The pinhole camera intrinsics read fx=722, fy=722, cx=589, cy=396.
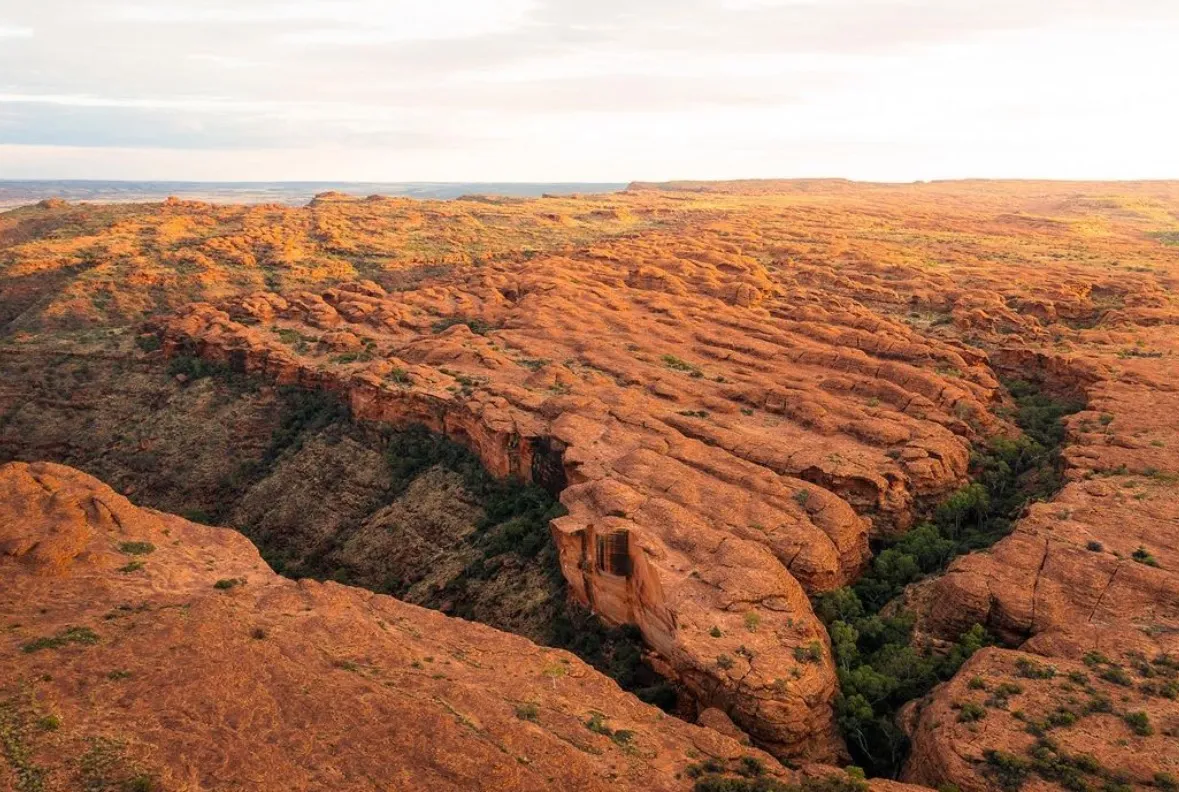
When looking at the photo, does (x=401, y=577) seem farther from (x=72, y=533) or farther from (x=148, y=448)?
(x=148, y=448)

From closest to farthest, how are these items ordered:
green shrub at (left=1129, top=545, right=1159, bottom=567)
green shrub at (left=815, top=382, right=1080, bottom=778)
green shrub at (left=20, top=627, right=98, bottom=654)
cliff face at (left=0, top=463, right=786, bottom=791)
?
cliff face at (left=0, top=463, right=786, bottom=791)
green shrub at (left=20, top=627, right=98, bottom=654)
green shrub at (left=815, top=382, right=1080, bottom=778)
green shrub at (left=1129, top=545, right=1159, bottom=567)

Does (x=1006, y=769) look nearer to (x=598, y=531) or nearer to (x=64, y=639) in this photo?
(x=598, y=531)

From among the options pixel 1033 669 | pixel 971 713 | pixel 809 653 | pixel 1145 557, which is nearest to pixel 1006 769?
pixel 971 713

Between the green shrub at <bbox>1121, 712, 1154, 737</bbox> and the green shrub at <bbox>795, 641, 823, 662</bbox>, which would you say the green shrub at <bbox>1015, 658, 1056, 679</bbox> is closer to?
the green shrub at <bbox>1121, 712, 1154, 737</bbox>

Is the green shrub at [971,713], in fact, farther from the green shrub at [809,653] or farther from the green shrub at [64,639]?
the green shrub at [64,639]

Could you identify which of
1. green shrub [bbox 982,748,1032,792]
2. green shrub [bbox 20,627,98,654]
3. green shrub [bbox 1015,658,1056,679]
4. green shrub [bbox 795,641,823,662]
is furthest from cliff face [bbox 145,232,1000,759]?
green shrub [bbox 20,627,98,654]

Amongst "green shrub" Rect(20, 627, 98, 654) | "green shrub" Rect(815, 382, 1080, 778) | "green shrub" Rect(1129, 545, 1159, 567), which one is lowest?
"green shrub" Rect(815, 382, 1080, 778)
